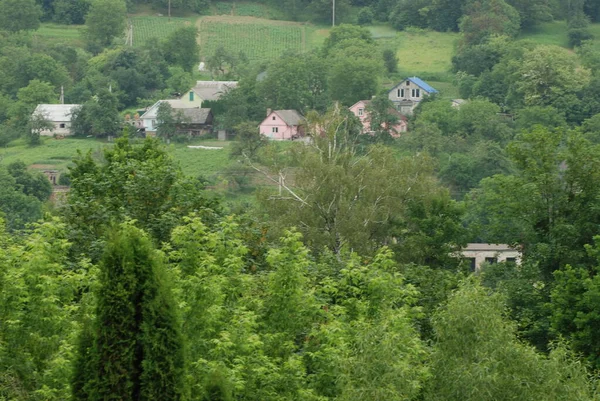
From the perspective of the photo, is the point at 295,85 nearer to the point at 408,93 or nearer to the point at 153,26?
the point at 408,93

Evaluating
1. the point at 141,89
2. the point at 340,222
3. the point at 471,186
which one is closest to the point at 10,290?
the point at 340,222

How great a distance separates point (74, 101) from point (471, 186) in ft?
81.6

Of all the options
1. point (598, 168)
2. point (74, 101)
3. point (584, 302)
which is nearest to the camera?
point (584, 302)

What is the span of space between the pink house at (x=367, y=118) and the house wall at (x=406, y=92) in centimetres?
253

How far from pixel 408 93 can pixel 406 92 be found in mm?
122

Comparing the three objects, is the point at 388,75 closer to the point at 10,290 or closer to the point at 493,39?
the point at 493,39

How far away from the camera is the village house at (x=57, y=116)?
191 feet

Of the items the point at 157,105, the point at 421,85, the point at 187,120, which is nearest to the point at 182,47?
the point at 157,105

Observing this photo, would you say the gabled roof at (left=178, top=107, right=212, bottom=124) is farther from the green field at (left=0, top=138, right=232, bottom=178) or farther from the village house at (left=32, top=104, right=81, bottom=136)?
the village house at (left=32, top=104, right=81, bottom=136)

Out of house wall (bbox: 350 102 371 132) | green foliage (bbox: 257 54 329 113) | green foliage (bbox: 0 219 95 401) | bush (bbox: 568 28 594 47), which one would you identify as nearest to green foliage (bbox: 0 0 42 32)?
green foliage (bbox: 257 54 329 113)

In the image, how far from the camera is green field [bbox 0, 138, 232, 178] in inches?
1977

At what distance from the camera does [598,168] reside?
21.1 metres

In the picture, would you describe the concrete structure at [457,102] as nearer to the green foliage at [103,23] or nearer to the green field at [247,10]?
the green field at [247,10]

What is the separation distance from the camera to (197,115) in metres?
59.2
